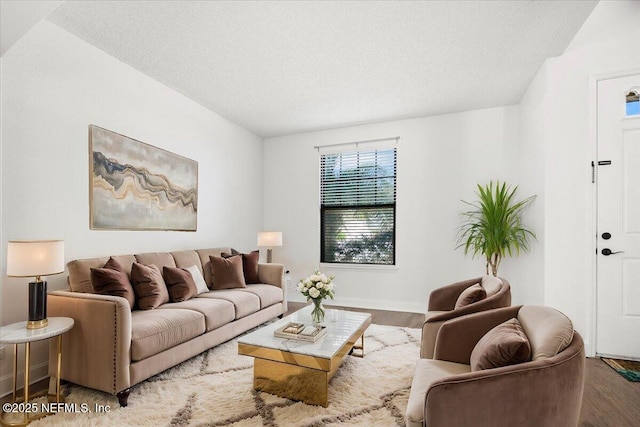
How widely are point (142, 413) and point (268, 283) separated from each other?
2.22m

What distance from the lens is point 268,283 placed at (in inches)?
164

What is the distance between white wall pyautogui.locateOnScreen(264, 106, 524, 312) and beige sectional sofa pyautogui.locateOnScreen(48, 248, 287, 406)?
7.23 feet

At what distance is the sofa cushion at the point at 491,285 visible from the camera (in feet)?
7.70

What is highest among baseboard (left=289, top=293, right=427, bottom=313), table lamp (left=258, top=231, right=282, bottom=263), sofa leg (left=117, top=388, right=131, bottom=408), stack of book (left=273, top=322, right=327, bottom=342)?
table lamp (left=258, top=231, right=282, bottom=263)

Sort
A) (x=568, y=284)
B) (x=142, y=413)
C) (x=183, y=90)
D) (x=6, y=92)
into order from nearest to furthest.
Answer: (x=142, y=413) < (x=6, y=92) < (x=568, y=284) < (x=183, y=90)

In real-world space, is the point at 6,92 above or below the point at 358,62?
below

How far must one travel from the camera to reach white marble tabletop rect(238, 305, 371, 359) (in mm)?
2104

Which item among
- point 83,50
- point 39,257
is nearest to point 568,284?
point 39,257

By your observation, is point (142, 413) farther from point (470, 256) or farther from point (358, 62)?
point (470, 256)

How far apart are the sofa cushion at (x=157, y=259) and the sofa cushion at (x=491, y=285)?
Answer: 297 cm

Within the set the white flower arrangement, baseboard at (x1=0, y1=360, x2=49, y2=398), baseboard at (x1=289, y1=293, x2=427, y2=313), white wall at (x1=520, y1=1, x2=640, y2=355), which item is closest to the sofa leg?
baseboard at (x1=0, y1=360, x2=49, y2=398)

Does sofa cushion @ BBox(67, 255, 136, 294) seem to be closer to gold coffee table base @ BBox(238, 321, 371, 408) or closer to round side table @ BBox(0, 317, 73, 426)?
round side table @ BBox(0, 317, 73, 426)

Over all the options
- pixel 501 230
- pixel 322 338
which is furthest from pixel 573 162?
pixel 322 338

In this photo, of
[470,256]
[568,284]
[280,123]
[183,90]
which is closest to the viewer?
[568,284]
